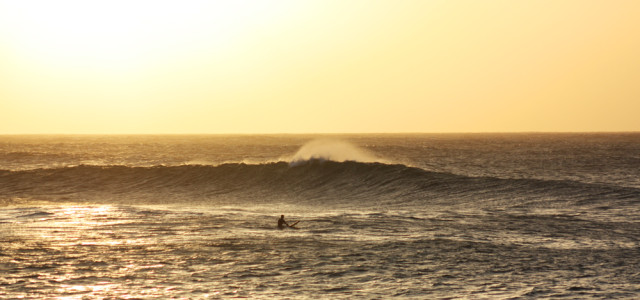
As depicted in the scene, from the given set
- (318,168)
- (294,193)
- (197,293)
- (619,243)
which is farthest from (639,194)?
(197,293)

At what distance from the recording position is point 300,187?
53.1 meters

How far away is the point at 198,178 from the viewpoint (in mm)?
59812

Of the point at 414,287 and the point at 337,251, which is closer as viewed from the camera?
the point at 414,287

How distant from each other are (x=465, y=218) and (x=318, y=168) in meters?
27.3

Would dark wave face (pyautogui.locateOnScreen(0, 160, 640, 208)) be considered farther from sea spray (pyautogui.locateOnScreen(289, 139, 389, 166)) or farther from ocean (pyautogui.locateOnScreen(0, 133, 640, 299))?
sea spray (pyautogui.locateOnScreen(289, 139, 389, 166))

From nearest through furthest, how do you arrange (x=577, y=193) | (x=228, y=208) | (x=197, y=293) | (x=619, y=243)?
(x=197, y=293), (x=619, y=243), (x=228, y=208), (x=577, y=193)

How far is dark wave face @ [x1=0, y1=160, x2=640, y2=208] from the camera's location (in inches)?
1686

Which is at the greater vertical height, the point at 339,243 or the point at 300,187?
the point at 339,243

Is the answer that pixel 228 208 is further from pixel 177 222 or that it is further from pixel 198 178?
pixel 198 178

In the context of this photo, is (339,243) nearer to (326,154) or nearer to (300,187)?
(300,187)

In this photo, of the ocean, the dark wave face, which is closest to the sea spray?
the dark wave face

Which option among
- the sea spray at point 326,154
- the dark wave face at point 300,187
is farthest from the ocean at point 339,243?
the sea spray at point 326,154

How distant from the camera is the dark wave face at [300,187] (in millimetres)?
42812

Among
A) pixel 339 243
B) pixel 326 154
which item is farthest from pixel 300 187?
pixel 339 243
